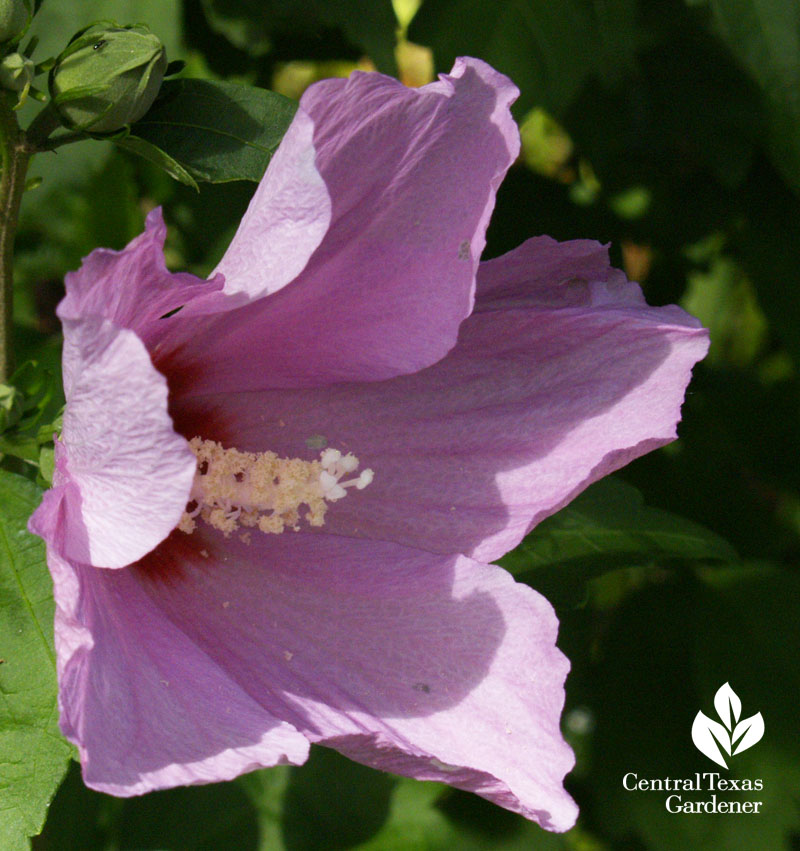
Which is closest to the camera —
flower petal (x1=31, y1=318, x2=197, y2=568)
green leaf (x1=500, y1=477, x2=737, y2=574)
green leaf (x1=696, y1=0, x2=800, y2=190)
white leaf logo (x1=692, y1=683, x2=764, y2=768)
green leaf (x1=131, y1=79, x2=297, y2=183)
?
flower petal (x1=31, y1=318, x2=197, y2=568)

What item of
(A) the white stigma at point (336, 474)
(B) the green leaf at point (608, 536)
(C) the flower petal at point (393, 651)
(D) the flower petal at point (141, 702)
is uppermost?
(A) the white stigma at point (336, 474)

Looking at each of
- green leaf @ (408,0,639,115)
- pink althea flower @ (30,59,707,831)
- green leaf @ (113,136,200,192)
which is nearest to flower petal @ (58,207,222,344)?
pink althea flower @ (30,59,707,831)

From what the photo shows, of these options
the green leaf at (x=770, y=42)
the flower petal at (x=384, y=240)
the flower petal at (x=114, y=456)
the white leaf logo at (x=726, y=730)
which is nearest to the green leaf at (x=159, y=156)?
the flower petal at (x=384, y=240)

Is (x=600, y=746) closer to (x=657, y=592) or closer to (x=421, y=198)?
(x=657, y=592)

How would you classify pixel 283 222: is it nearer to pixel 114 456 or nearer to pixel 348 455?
pixel 114 456

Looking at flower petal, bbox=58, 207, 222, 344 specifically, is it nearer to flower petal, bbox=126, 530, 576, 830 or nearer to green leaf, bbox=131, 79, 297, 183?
green leaf, bbox=131, 79, 297, 183

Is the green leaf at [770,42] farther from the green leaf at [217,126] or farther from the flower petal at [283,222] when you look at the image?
the flower petal at [283,222]
